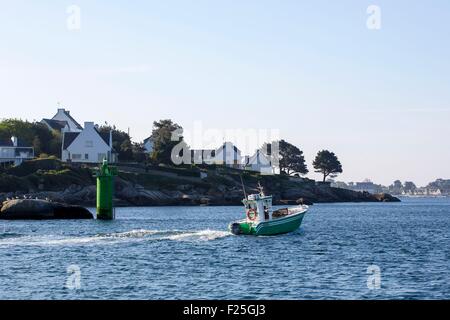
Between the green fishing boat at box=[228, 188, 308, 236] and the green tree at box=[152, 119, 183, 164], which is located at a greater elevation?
the green tree at box=[152, 119, 183, 164]

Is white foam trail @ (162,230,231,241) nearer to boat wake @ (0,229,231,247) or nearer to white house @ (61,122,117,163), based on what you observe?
boat wake @ (0,229,231,247)

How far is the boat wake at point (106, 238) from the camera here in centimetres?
6259

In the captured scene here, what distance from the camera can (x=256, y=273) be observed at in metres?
45.3

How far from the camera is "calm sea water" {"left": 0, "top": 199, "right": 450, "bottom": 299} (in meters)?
38.2

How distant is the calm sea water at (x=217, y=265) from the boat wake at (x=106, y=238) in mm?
86

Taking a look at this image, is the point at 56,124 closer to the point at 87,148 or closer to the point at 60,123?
the point at 60,123

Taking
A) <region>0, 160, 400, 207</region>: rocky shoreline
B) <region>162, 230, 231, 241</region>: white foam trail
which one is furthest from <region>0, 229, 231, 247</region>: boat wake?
<region>0, 160, 400, 207</region>: rocky shoreline

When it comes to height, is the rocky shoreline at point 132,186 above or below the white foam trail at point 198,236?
above

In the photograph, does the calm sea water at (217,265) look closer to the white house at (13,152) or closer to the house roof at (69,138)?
the white house at (13,152)

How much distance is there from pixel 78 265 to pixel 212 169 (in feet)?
474

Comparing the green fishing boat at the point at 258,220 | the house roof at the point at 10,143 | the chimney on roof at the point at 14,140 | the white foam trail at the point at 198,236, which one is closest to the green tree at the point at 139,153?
the house roof at the point at 10,143

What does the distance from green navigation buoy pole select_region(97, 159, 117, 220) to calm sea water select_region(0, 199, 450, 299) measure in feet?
65.6
